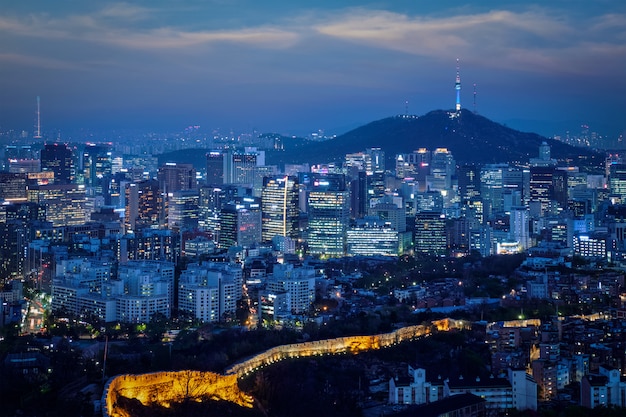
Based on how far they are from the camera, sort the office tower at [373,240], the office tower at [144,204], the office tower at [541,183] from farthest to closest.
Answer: the office tower at [541,183] < the office tower at [144,204] < the office tower at [373,240]

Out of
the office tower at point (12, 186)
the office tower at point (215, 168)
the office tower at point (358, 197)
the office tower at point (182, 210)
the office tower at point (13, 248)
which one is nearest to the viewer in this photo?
the office tower at point (13, 248)

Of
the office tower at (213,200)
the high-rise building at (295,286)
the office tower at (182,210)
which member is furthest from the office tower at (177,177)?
the high-rise building at (295,286)

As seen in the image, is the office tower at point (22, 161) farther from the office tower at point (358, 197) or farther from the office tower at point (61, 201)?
the office tower at point (358, 197)

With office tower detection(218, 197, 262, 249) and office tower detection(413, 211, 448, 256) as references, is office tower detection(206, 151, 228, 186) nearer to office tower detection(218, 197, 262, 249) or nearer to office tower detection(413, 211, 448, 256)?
office tower detection(218, 197, 262, 249)

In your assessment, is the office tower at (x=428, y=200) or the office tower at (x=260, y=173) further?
the office tower at (x=260, y=173)

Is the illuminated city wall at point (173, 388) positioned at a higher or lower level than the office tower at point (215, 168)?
lower

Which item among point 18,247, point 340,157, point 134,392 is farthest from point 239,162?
point 134,392

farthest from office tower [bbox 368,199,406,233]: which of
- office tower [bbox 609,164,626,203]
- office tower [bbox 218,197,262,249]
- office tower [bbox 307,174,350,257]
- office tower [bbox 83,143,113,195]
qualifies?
office tower [bbox 83,143,113,195]
